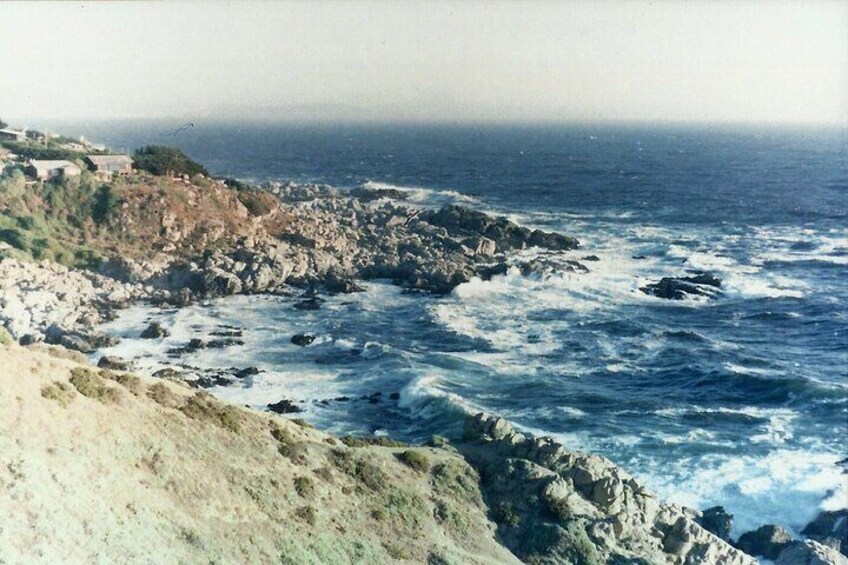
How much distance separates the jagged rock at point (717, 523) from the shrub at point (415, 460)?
45.4 ft

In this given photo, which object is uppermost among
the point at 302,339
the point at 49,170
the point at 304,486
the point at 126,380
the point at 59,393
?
the point at 49,170

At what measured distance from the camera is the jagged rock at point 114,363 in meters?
44.0

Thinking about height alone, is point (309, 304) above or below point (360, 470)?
below

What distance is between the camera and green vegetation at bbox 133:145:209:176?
93188 millimetres

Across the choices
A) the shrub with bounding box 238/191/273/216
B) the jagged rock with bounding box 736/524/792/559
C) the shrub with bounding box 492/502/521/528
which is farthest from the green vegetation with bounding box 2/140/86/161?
the jagged rock with bounding box 736/524/792/559

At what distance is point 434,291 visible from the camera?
237ft

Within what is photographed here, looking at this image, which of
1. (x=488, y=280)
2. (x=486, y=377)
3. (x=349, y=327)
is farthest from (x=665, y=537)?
(x=488, y=280)

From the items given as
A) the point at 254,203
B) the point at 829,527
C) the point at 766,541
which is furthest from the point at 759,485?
the point at 254,203

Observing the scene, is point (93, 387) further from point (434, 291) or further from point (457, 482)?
point (434, 291)

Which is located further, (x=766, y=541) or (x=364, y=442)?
(x=766, y=541)

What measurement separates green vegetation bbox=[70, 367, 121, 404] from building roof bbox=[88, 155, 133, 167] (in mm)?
72314

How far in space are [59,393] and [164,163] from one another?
260 feet

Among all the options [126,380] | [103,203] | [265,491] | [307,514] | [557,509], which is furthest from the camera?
[103,203]

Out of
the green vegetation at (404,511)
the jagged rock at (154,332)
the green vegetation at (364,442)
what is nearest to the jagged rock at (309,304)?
the jagged rock at (154,332)
